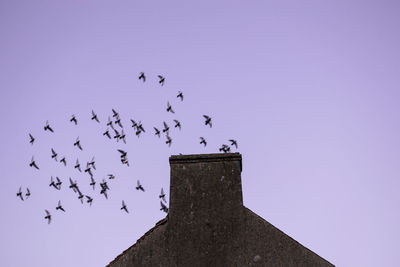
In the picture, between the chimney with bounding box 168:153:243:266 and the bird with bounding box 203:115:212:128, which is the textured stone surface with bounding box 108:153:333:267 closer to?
the chimney with bounding box 168:153:243:266

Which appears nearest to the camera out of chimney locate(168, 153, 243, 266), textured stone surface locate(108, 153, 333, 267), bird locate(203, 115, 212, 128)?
textured stone surface locate(108, 153, 333, 267)

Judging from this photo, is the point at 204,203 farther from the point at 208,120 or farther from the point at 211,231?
the point at 208,120

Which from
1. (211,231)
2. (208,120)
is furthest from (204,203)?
(208,120)

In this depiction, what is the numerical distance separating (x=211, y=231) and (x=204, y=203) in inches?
31.8

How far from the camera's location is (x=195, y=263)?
35.1 ft

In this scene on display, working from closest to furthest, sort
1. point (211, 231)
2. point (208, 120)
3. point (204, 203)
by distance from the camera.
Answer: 1. point (211, 231)
2. point (204, 203)
3. point (208, 120)

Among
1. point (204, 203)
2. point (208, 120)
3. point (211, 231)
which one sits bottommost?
point (211, 231)

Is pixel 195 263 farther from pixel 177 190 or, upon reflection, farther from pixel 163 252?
pixel 177 190

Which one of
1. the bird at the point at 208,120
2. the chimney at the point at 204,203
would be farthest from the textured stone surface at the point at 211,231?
the bird at the point at 208,120

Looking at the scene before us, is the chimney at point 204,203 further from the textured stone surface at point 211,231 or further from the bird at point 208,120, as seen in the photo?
the bird at point 208,120

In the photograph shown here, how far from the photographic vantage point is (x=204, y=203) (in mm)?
11492

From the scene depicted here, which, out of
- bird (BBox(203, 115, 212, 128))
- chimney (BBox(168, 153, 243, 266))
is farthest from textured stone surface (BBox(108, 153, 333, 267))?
bird (BBox(203, 115, 212, 128))

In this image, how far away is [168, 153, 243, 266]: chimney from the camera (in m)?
11.0

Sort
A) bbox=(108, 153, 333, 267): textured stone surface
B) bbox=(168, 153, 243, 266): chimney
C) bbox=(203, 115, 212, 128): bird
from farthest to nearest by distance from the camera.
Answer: bbox=(203, 115, 212, 128): bird
bbox=(168, 153, 243, 266): chimney
bbox=(108, 153, 333, 267): textured stone surface
